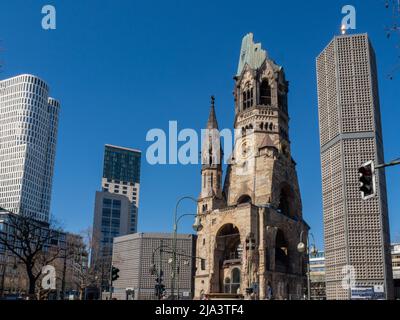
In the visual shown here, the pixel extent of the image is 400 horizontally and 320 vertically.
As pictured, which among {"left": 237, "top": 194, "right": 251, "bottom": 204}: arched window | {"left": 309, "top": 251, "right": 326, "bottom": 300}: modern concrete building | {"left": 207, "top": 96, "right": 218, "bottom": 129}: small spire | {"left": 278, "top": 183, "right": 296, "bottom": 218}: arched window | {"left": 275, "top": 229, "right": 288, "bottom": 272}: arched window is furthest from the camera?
{"left": 309, "top": 251, "right": 326, "bottom": 300}: modern concrete building

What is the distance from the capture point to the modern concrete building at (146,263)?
338ft

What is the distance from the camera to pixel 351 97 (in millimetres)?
85000

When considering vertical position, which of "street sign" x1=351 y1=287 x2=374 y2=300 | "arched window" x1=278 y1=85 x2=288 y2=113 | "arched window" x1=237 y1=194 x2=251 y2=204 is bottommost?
"street sign" x1=351 y1=287 x2=374 y2=300

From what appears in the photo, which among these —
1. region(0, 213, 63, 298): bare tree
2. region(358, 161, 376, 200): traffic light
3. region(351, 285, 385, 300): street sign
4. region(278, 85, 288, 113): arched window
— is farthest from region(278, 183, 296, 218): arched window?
region(358, 161, 376, 200): traffic light

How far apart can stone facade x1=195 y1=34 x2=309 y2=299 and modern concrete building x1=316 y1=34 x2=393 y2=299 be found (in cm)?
666

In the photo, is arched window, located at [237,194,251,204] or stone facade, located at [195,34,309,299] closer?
stone facade, located at [195,34,309,299]

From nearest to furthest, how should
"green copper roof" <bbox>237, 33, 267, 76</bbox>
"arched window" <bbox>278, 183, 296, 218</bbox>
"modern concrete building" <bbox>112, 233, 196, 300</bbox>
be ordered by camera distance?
"arched window" <bbox>278, 183, 296, 218</bbox>, "green copper roof" <bbox>237, 33, 267, 76</bbox>, "modern concrete building" <bbox>112, 233, 196, 300</bbox>

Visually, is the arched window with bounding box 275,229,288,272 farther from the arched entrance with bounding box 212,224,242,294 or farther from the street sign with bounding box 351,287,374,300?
the street sign with bounding box 351,287,374,300

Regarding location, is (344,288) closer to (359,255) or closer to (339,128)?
(359,255)

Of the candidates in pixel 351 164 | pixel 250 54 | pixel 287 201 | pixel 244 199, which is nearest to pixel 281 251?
pixel 287 201

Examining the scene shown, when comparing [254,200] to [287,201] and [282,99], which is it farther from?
[282,99]

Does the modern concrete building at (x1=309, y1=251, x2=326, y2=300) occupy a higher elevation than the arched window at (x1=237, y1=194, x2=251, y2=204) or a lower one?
lower

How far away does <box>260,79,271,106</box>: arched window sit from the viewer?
86.2 meters
